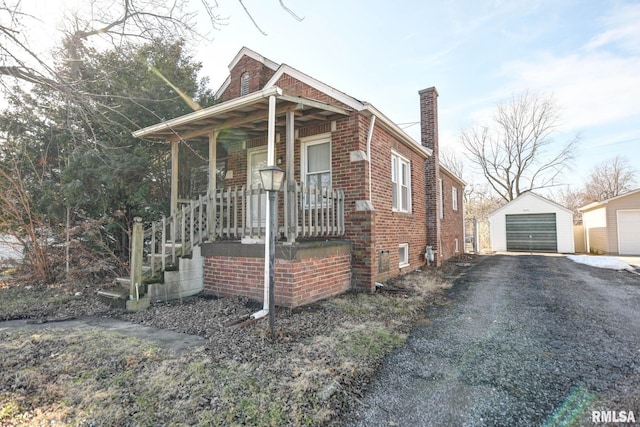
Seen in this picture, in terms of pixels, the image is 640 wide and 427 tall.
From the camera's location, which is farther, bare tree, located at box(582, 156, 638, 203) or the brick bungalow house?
bare tree, located at box(582, 156, 638, 203)

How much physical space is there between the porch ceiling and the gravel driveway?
402cm

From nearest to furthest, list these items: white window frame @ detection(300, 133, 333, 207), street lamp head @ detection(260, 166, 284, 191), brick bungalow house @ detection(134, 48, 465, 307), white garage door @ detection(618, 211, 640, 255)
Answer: street lamp head @ detection(260, 166, 284, 191) → brick bungalow house @ detection(134, 48, 465, 307) → white window frame @ detection(300, 133, 333, 207) → white garage door @ detection(618, 211, 640, 255)

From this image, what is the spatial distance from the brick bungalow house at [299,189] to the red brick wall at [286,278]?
0.02 meters

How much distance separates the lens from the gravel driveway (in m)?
2.28

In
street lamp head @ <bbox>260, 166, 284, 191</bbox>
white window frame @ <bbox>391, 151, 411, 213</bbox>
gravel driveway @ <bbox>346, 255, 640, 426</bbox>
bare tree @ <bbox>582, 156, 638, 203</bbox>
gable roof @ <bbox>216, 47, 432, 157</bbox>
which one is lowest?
gravel driveway @ <bbox>346, 255, 640, 426</bbox>

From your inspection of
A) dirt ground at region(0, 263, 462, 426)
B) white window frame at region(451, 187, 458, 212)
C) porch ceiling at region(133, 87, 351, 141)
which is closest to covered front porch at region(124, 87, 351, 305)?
porch ceiling at region(133, 87, 351, 141)

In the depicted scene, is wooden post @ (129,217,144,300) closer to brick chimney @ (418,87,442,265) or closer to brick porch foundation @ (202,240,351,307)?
brick porch foundation @ (202,240,351,307)

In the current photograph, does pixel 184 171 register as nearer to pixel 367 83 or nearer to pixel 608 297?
pixel 367 83

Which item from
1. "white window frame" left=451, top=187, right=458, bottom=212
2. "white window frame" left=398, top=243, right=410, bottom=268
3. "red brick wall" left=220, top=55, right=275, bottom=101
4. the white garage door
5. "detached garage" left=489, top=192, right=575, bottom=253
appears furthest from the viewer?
"detached garage" left=489, top=192, right=575, bottom=253

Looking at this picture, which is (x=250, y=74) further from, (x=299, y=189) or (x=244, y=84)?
(x=299, y=189)

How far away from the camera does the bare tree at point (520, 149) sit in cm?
2753

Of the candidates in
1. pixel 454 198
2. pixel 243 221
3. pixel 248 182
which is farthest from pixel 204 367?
pixel 454 198

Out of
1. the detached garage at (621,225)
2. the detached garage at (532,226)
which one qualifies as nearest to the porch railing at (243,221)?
the detached garage at (532,226)

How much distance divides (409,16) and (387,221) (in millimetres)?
4398
